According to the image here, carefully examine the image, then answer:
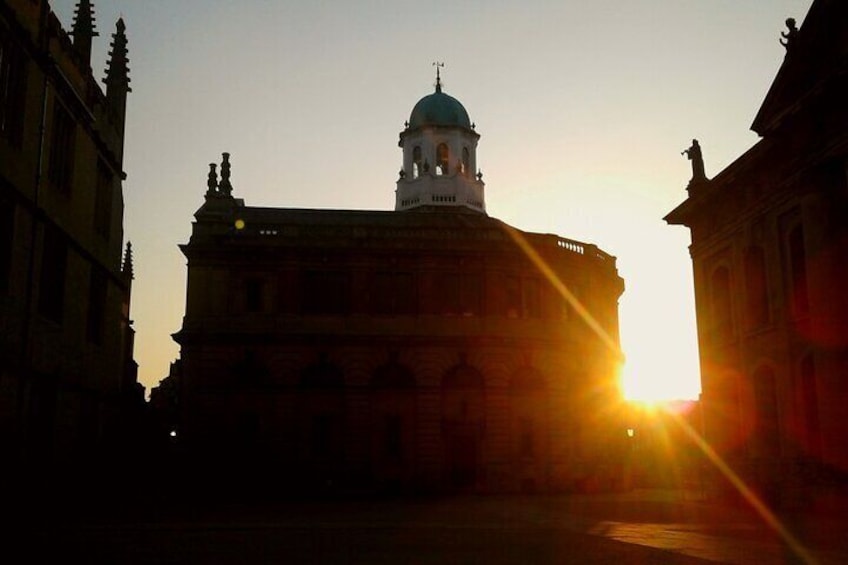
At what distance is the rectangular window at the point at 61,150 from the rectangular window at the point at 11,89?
2.88m

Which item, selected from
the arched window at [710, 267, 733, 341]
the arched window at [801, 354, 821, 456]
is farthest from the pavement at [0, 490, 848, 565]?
the arched window at [710, 267, 733, 341]

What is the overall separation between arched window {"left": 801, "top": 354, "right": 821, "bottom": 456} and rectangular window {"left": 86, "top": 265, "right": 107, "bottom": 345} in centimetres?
2491

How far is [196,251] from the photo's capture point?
155 ft

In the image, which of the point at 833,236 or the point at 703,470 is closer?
the point at 833,236

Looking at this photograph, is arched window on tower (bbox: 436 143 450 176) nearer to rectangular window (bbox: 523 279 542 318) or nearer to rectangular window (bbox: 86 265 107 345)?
rectangular window (bbox: 523 279 542 318)

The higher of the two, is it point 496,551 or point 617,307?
point 617,307

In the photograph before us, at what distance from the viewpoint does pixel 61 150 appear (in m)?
28.2

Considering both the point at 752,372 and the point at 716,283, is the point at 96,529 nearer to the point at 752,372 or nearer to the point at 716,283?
the point at 752,372

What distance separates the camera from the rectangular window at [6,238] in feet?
75.7

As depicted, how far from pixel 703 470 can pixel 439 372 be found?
15758 millimetres

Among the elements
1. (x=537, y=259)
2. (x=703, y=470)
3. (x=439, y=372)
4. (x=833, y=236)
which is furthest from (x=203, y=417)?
(x=833, y=236)

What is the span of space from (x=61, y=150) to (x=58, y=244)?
3056 mm

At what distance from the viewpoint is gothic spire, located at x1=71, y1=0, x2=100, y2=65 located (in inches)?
1200

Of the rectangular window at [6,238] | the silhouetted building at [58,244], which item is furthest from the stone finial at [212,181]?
the rectangular window at [6,238]
